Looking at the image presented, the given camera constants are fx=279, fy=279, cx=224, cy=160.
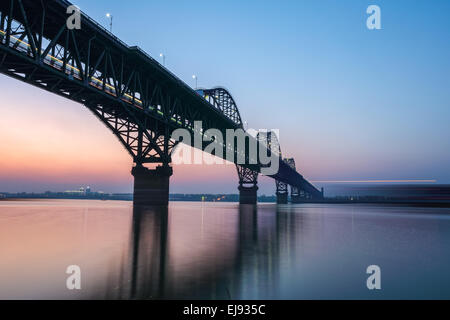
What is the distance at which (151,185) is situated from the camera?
38344 millimetres

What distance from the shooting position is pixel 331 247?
962cm

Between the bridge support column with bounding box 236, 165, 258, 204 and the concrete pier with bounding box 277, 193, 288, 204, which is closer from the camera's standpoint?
the bridge support column with bounding box 236, 165, 258, 204

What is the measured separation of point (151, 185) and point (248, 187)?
63.2m

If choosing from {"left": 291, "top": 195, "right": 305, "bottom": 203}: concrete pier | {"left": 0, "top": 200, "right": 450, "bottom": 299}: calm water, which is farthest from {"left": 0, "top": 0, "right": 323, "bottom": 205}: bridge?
{"left": 291, "top": 195, "right": 305, "bottom": 203}: concrete pier

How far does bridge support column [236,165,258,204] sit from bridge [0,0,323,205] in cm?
4645

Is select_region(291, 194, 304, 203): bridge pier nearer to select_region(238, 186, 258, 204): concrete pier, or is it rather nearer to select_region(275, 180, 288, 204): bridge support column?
select_region(275, 180, 288, 204): bridge support column

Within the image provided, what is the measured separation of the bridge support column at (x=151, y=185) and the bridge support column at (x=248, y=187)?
2325 inches

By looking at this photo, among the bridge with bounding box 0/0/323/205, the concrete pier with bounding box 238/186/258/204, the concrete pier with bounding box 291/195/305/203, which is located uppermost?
the bridge with bounding box 0/0/323/205

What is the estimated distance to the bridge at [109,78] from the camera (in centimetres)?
2120

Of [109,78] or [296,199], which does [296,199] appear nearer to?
[296,199]

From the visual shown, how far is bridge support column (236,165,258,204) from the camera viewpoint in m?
97.1

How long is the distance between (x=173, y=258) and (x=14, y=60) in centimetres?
2217
